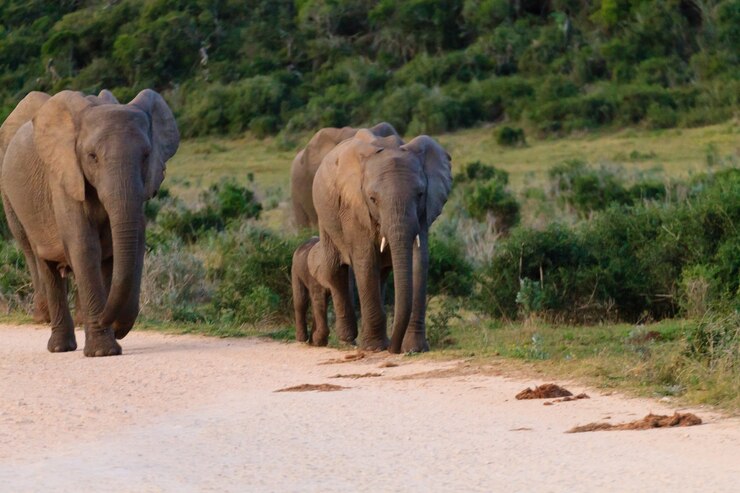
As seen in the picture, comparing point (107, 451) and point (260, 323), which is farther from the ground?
point (107, 451)

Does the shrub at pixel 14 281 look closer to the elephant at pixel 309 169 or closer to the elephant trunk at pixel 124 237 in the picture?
the elephant at pixel 309 169

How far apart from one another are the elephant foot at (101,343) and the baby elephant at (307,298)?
1726 millimetres

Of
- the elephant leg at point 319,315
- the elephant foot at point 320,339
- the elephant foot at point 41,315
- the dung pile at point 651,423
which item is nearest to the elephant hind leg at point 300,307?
the elephant leg at point 319,315

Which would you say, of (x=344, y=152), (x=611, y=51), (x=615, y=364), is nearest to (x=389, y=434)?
(x=615, y=364)

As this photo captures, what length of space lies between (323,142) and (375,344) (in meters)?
5.56

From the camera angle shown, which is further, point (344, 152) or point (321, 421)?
point (344, 152)

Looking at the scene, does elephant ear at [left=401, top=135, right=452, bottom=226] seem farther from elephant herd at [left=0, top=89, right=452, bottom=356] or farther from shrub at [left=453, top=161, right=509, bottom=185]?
shrub at [left=453, top=161, right=509, bottom=185]

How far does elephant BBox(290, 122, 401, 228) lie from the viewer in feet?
54.4

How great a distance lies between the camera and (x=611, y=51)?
151ft

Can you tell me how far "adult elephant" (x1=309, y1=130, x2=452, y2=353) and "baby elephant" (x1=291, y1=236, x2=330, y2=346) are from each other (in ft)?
0.50

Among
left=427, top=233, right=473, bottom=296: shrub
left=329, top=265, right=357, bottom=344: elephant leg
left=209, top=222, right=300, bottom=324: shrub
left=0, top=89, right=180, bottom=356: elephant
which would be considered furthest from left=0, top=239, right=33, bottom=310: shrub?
left=329, top=265, right=357, bottom=344: elephant leg

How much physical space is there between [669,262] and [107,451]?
8.32m

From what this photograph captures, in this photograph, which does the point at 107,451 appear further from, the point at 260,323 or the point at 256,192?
the point at 256,192

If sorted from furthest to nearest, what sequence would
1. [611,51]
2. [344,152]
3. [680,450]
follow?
[611,51] → [344,152] → [680,450]
